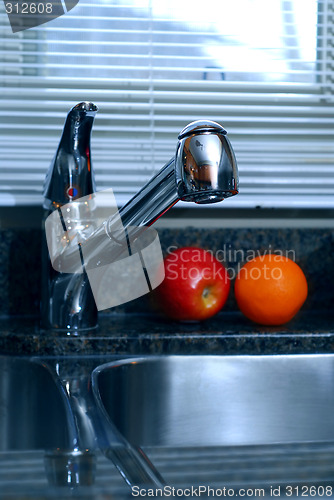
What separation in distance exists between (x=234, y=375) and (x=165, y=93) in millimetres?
537

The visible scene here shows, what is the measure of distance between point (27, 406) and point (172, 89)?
2.06 feet

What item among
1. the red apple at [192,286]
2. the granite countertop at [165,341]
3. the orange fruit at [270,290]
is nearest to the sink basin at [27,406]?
the granite countertop at [165,341]

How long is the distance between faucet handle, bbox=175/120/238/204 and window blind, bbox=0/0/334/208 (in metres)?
0.41

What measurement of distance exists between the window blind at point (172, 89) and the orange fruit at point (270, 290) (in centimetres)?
19

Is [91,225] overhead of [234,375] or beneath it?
overhead

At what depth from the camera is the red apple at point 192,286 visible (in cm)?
85

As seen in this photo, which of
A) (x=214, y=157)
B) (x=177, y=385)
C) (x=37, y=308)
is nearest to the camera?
(x=214, y=157)

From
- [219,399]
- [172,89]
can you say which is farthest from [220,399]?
[172,89]

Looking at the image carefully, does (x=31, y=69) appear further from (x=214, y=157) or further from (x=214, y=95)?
(x=214, y=157)

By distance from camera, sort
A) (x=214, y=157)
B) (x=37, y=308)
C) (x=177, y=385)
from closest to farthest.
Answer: (x=214, y=157)
(x=177, y=385)
(x=37, y=308)

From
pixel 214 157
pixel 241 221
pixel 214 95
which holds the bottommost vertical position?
pixel 241 221

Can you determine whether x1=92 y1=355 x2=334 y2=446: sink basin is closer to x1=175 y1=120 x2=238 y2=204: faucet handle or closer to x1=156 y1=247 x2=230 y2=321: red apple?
x1=156 y1=247 x2=230 y2=321: red apple

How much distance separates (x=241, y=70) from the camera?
105 centimetres

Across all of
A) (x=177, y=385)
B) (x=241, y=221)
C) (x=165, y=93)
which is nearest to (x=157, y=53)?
(x=165, y=93)
